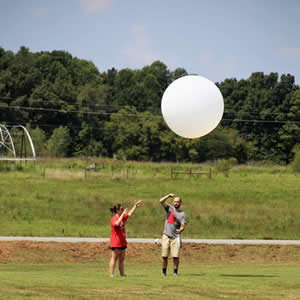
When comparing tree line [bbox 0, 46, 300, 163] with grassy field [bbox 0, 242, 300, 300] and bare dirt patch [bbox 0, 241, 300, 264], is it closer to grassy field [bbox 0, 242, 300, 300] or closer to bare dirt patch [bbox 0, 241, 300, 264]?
bare dirt patch [bbox 0, 241, 300, 264]

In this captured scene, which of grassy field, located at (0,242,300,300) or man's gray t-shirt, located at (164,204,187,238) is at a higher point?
man's gray t-shirt, located at (164,204,187,238)

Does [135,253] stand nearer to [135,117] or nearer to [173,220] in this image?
[173,220]

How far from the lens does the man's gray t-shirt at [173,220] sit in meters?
16.0

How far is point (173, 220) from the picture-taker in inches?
632

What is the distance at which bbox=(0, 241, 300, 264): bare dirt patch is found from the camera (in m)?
25.4

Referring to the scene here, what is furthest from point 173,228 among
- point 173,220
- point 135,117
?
point 135,117

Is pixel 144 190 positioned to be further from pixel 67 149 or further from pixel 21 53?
pixel 21 53

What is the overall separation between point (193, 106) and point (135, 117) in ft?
306

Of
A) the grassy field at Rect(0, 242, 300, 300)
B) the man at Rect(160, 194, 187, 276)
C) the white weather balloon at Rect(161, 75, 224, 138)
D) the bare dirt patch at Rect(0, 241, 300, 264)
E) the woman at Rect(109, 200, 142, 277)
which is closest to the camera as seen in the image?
the grassy field at Rect(0, 242, 300, 300)

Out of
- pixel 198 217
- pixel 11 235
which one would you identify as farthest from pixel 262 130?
pixel 11 235

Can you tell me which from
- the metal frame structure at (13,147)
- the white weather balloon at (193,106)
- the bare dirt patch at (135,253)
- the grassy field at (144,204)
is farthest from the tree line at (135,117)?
the white weather balloon at (193,106)

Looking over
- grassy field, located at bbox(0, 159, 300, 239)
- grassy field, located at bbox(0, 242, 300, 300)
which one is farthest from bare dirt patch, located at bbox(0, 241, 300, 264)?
grassy field, located at bbox(0, 159, 300, 239)

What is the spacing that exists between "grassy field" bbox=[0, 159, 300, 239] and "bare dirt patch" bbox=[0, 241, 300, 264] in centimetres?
469

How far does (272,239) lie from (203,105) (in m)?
18.9
